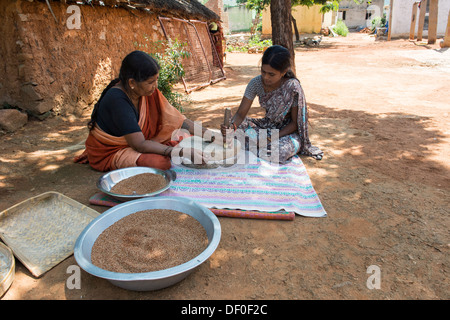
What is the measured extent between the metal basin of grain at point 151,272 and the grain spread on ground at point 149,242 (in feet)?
0.11

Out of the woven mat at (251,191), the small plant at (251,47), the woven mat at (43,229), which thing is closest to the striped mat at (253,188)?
the woven mat at (251,191)

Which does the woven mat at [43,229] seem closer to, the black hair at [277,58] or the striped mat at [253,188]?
the striped mat at [253,188]

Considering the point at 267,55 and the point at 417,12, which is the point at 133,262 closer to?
the point at 267,55

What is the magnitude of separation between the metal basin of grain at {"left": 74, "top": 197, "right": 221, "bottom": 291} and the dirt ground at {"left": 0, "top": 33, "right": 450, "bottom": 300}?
0.51ft

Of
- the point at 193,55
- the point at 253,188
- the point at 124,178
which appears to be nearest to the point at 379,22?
the point at 193,55

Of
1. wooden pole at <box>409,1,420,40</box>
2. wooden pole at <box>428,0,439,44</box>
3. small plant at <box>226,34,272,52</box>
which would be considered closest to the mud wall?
small plant at <box>226,34,272,52</box>

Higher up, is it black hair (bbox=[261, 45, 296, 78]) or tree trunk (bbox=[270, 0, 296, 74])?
tree trunk (bbox=[270, 0, 296, 74])

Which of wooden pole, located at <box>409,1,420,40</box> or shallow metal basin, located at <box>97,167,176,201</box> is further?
wooden pole, located at <box>409,1,420,40</box>

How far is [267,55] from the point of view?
8.55 ft

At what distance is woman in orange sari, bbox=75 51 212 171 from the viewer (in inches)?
88.3

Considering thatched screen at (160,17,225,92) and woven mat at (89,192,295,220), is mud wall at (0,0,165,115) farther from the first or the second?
woven mat at (89,192,295,220)

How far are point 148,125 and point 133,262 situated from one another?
4.84 ft

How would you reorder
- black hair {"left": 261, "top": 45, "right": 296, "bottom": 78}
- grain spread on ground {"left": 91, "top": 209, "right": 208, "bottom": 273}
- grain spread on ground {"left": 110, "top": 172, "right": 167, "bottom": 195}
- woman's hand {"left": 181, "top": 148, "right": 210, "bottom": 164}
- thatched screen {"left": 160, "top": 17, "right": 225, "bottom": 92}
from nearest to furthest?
grain spread on ground {"left": 91, "top": 209, "right": 208, "bottom": 273}, grain spread on ground {"left": 110, "top": 172, "right": 167, "bottom": 195}, woman's hand {"left": 181, "top": 148, "right": 210, "bottom": 164}, black hair {"left": 261, "top": 45, "right": 296, "bottom": 78}, thatched screen {"left": 160, "top": 17, "right": 225, "bottom": 92}

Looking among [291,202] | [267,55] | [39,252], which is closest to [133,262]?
[39,252]
